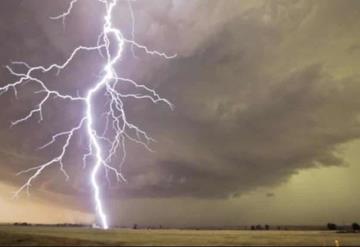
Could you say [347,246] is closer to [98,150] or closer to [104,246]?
[104,246]

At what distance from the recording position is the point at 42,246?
33.8 m

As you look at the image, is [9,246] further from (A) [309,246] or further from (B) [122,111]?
(A) [309,246]

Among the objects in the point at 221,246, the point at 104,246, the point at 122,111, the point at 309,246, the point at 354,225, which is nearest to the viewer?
the point at 104,246

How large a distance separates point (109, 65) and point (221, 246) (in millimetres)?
21665

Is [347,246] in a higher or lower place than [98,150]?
lower

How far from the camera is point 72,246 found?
34.0m

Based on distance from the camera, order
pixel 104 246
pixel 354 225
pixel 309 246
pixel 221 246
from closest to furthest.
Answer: pixel 104 246, pixel 221 246, pixel 309 246, pixel 354 225

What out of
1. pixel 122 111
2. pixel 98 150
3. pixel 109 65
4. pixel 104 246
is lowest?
pixel 104 246

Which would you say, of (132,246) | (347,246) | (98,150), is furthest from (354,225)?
(132,246)

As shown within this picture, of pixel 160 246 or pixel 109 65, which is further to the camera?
pixel 109 65

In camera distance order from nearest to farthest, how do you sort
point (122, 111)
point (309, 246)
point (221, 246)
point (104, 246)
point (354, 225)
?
point (104, 246) → point (221, 246) → point (309, 246) → point (122, 111) → point (354, 225)

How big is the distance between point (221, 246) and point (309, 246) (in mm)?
8305

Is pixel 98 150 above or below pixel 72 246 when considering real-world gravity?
above

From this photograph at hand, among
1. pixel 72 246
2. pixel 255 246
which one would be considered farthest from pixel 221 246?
pixel 72 246
